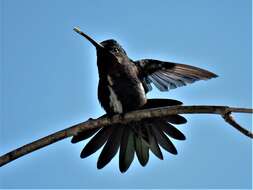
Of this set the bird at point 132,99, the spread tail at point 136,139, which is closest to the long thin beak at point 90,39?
the bird at point 132,99

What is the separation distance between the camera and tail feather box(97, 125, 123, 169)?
588 centimetres

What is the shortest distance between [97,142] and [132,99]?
2.45 feet

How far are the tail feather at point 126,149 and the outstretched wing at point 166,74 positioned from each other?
0.68 m

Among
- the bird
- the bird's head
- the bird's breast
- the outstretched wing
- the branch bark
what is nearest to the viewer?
the branch bark

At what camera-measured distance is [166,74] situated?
652 cm

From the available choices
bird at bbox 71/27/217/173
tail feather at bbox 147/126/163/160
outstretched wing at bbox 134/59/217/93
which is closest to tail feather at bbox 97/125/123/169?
bird at bbox 71/27/217/173

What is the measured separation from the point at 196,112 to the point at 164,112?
374mm

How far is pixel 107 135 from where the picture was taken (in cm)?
617

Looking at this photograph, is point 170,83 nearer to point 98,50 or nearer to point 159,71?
point 159,71

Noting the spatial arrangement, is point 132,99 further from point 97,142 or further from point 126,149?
point 97,142

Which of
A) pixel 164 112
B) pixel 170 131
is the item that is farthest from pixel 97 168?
pixel 164 112

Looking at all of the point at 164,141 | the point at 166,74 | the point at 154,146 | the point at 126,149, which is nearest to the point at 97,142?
the point at 126,149

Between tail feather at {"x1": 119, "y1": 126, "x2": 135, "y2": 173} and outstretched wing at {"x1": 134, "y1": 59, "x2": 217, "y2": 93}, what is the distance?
2.23 ft

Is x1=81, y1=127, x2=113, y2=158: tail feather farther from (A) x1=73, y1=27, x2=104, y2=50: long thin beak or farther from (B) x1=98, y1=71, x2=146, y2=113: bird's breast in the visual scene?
(A) x1=73, y1=27, x2=104, y2=50: long thin beak
